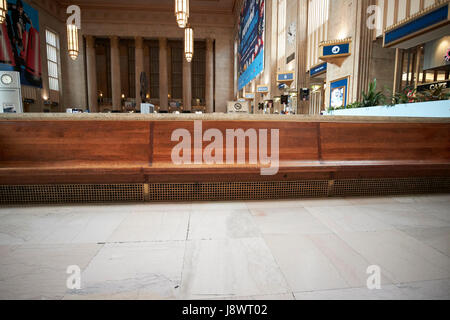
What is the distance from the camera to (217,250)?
5.18ft

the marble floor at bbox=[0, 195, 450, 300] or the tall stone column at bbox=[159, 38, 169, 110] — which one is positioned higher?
the tall stone column at bbox=[159, 38, 169, 110]

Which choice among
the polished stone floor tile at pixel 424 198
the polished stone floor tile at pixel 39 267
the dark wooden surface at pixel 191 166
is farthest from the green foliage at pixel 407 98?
the polished stone floor tile at pixel 39 267

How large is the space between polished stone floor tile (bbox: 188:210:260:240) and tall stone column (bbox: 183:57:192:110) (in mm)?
22569

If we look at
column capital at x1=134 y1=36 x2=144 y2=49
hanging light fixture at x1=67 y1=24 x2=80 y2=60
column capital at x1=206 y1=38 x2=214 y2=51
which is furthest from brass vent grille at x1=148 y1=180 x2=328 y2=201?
column capital at x1=134 y1=36 x2=144 y2=49

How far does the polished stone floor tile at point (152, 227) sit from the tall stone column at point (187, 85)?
2250cm

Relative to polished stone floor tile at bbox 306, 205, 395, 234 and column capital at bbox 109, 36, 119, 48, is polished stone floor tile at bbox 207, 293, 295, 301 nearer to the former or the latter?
polished stone floor tile at bbox 306, 205, 395, 234

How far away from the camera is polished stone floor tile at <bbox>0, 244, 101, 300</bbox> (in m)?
1.18


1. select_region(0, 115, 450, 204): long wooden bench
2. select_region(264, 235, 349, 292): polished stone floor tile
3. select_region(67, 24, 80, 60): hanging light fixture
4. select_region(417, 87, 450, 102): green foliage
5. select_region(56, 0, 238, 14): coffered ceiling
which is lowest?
select_region(264, 235, 349, 292): polished stone floor tile

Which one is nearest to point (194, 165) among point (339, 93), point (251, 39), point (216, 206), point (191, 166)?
point (191, 166)

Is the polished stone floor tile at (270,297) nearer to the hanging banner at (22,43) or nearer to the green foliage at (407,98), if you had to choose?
the green foliage at (407,98)

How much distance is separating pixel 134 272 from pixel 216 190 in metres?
1.38

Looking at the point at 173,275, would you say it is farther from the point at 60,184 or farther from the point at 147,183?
the point at 60,184

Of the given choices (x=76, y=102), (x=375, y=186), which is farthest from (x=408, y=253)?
(x=76, y=102)

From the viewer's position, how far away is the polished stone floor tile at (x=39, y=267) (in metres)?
1.18
